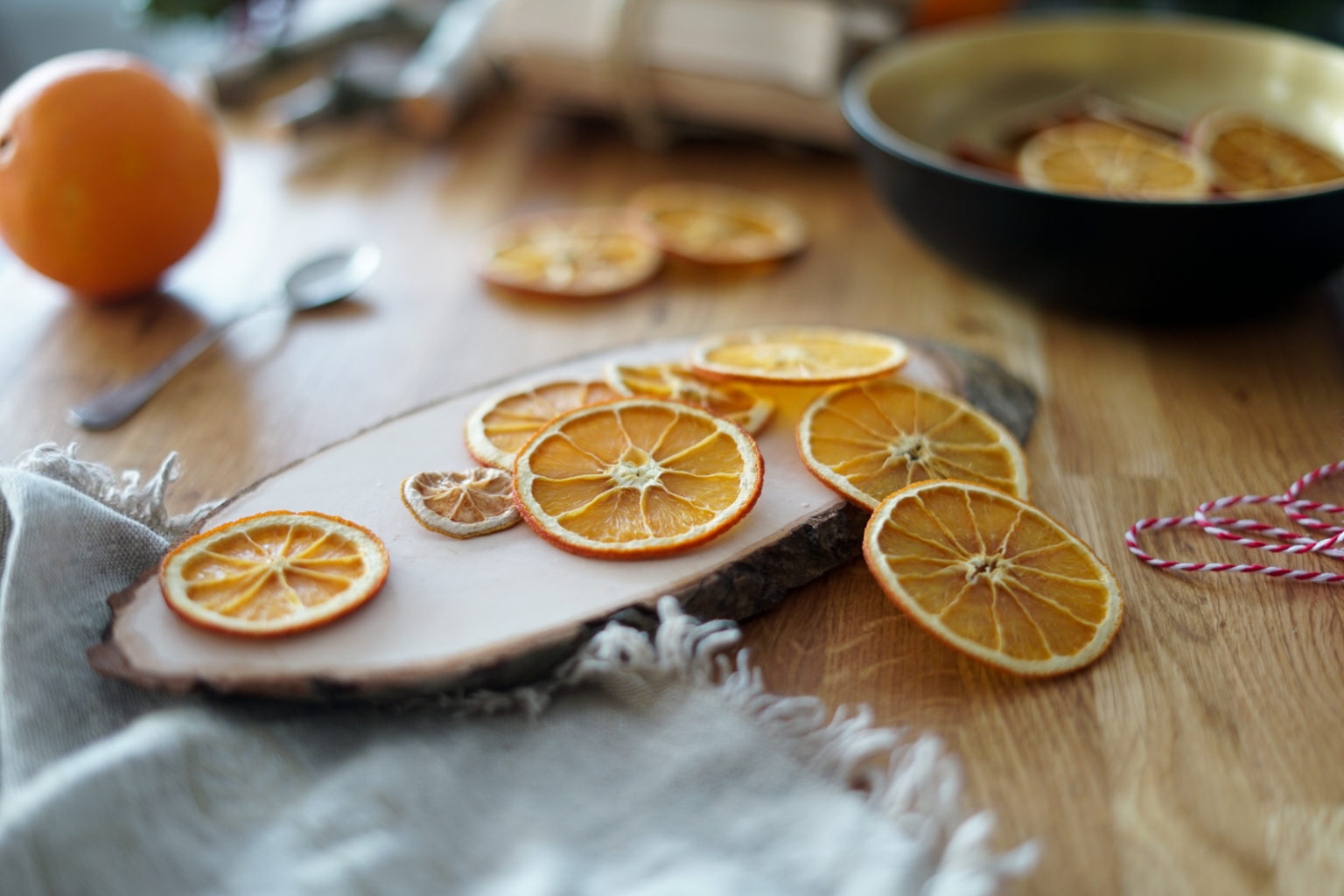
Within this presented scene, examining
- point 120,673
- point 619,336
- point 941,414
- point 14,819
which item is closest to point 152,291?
point 619,336

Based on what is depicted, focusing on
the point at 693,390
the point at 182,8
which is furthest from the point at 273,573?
the point at 182,8

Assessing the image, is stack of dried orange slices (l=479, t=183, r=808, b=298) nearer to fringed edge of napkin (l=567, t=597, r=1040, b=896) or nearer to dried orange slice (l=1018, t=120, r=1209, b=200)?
dried orange slice (l=1018, t=120, r=1209, b=200)

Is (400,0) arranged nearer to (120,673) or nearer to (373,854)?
(120,673)

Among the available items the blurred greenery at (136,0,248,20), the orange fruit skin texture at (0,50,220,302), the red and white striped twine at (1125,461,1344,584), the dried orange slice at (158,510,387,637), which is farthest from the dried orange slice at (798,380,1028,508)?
the blurred greenery at (136,0,248,20)

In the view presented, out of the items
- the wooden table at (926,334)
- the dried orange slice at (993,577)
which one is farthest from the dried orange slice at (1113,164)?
the dried orange slice at (993,577)

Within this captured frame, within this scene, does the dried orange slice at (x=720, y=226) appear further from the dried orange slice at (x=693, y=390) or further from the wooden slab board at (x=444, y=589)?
A: the wooden slab board at (x=444, y=589)

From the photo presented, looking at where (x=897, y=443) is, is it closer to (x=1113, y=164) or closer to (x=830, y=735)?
(x=830, y=735)
